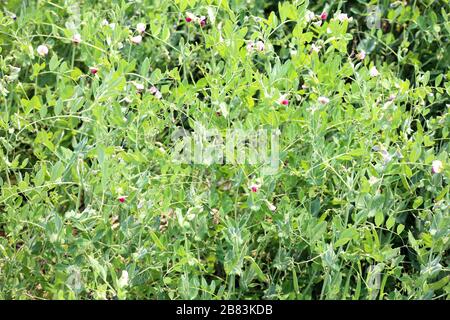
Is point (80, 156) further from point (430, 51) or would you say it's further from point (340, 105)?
point (430, 51)

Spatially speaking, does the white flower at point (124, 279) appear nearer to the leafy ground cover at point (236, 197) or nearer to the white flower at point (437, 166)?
the leafy ground cover at point (236, 197)

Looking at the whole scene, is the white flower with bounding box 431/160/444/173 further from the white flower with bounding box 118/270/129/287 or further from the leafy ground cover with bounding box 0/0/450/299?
the white flower with bounding box 118/270/129/287

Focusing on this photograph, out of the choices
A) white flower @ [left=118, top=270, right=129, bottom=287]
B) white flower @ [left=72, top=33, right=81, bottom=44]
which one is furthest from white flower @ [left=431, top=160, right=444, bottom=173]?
white flower @ [left=72, top=33, right=81, bottom=44]

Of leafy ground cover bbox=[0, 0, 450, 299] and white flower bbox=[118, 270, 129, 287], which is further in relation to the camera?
leafy ground cover bbox=[0, 0, 450, 299]

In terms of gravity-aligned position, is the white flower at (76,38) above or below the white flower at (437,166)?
above

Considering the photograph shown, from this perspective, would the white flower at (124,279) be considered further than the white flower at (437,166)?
No

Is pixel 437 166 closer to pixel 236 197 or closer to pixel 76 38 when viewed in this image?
pixel 236 197

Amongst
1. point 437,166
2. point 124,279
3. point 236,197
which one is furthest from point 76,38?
point 437,166

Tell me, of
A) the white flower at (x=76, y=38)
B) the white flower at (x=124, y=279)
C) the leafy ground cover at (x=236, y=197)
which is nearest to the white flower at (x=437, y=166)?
the leafy ground cover at (x=236, y=197)

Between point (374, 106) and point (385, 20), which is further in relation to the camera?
point (385, 20)

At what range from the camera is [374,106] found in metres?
3.07
